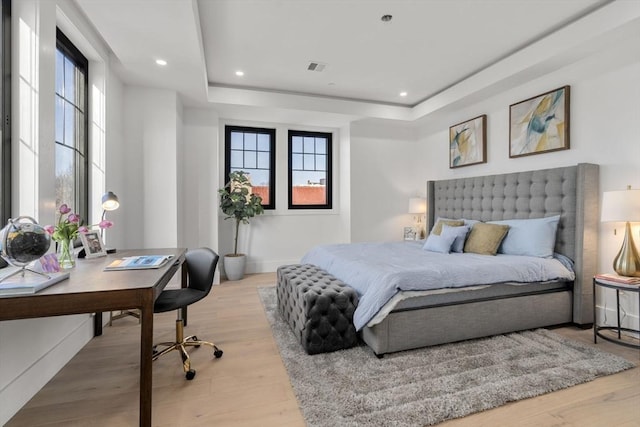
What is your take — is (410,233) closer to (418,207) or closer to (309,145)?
(418,207)

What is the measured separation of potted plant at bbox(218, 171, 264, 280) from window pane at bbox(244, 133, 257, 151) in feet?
2.10

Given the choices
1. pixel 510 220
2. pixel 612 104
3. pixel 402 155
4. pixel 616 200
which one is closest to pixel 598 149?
pixel 612 104

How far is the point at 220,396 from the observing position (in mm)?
1823

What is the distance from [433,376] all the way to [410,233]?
11.3 feet

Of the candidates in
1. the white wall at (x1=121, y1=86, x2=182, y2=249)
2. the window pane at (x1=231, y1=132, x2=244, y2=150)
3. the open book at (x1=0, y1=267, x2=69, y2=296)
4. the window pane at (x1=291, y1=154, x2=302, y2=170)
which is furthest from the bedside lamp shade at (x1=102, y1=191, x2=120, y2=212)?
the window pane at (x1=291, y1=154, x2=302, y2=170)

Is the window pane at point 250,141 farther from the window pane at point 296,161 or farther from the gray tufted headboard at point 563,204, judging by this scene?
the gray tufted headboard at point 563,204

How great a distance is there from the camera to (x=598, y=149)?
290 centimetres

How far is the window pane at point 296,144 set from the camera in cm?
539

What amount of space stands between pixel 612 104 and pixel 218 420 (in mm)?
4062

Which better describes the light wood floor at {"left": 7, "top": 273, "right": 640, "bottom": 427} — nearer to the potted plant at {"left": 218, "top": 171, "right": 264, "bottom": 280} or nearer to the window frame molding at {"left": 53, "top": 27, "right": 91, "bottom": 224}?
the window frame molding at {"left": 53, "top": 27, "right": 91, "bottom": 224}

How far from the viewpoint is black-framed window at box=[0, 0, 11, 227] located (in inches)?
71.0

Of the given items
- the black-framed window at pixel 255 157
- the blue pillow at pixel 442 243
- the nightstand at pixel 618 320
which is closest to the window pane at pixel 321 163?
the black-framed window at pixel 255 157

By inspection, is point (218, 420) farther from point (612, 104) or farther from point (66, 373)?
point (612, 104)

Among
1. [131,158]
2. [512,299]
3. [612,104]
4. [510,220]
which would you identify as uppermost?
[612,104]
